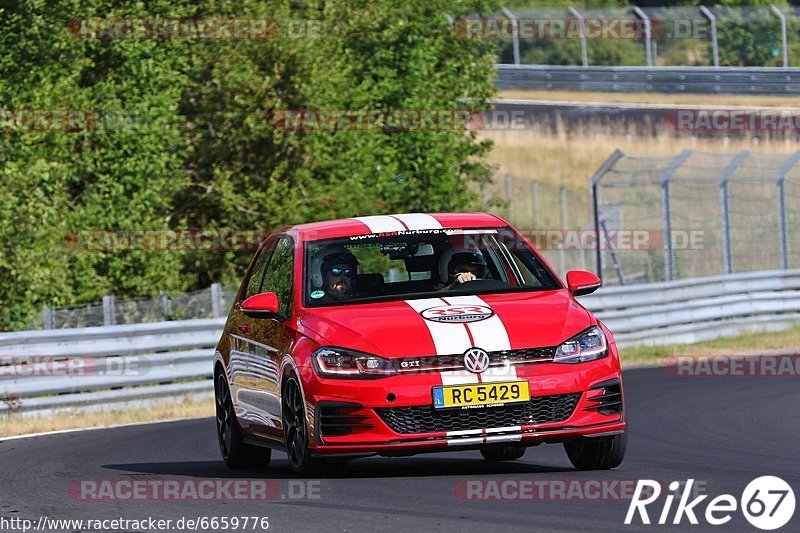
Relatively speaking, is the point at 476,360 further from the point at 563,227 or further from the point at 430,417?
the point at 563,227

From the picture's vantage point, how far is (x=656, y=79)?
53969mm

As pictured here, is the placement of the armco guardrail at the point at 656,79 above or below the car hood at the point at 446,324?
below

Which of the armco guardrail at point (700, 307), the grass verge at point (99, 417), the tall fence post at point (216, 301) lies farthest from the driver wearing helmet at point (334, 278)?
the armco guardrail at point (700, 307)

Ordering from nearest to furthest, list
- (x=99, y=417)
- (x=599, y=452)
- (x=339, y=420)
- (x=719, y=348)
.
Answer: (x=339, y=420) < (x=599, y=452) < (x=99, y=417) < (x=719, y=348)

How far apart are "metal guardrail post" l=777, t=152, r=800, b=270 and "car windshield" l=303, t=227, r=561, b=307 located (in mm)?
14148

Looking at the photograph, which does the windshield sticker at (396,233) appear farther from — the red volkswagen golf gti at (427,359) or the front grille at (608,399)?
the front grille at (608,399)

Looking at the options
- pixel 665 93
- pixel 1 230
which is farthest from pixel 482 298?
pixel 665 93

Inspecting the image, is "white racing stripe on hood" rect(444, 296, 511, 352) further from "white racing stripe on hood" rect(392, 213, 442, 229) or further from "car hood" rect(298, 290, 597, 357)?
"white racing stripe on hood" rect(392, 213, 442, 229)

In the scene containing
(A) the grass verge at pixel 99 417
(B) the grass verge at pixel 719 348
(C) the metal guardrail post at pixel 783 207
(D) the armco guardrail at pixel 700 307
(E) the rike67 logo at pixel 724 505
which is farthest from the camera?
(C) the metal guardrail post at pixel 783 207

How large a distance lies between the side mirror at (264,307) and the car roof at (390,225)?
0.64m

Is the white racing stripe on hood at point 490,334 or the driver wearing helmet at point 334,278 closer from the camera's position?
the white racing stripe on hood at point 490,334

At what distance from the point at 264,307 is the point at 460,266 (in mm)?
1265

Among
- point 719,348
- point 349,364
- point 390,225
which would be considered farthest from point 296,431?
point 719,348

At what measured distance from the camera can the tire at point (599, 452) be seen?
29.8 ft
